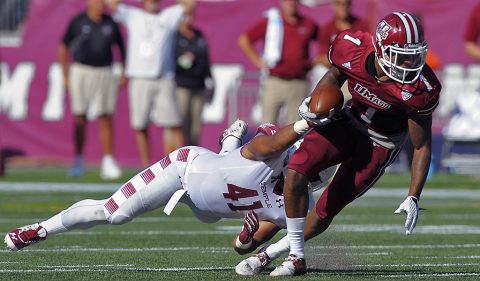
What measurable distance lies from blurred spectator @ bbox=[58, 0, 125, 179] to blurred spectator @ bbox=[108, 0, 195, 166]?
22 centimetres

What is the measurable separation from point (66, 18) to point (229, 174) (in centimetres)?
1097

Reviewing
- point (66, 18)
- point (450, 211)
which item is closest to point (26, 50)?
point (66, 18)

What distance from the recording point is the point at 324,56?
12906mm

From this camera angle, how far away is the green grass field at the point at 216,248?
6.48 metres

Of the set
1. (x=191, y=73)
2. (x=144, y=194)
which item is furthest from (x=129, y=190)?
(x=191, y=73)

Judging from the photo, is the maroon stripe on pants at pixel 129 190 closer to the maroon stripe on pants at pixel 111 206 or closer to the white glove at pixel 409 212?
the maroon stripe on pants at pixel 111 206

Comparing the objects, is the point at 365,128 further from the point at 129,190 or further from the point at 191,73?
the point at 191,73

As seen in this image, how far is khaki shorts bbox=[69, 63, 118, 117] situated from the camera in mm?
13930

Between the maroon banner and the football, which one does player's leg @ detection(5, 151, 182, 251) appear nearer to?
the football

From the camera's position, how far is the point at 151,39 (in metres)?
13.9

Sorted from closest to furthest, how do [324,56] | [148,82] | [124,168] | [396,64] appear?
[396,64] < [324,56] < [148,82] < [124,168]

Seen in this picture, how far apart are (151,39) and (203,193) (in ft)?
25.0

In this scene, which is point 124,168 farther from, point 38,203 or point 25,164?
point 38,203

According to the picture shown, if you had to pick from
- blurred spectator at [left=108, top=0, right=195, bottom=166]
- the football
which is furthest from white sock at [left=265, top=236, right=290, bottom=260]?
blurred spectator at [left=108, top=0, right=195, bottom=166]
